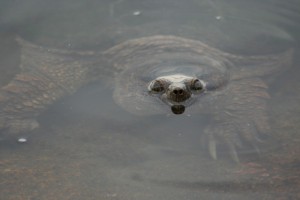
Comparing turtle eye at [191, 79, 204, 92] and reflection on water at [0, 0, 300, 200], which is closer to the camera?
reflection on water at [0, 0, 300, 200]

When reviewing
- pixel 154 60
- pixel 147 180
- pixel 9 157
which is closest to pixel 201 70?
pixel 154 60

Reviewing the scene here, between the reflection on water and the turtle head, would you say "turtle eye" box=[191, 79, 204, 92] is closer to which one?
the turtle head

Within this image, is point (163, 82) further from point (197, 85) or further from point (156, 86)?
point (197, 85)

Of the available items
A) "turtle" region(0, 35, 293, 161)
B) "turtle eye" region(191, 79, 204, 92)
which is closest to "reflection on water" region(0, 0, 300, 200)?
"turtle" region(0, 35, 293, 161)

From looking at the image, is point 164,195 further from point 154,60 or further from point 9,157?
point 154,60

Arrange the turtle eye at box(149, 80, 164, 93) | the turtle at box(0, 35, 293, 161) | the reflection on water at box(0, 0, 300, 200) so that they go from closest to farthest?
the reflection on water at box(0, 0, 300, 200) → the turtle at box(0, 35, 293, 161) → the turtle eye at box(149, 80, 164, 93)

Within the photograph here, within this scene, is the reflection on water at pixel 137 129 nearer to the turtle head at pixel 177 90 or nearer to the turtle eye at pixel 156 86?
the turtle head at pixel 177 90

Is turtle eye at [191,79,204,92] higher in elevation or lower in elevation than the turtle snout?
higher

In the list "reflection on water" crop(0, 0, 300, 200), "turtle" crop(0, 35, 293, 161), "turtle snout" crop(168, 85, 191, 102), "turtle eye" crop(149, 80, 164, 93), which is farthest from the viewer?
"turtle eye" crop(149, 80, 164, 93)
